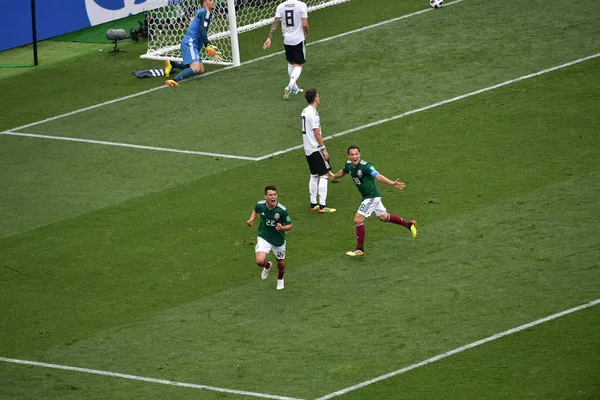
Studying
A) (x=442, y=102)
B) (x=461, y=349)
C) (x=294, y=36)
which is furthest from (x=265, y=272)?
(x=294, y=36)

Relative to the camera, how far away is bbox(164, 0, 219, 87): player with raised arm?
27834 millimetres

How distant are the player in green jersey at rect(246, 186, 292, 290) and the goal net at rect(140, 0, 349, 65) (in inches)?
434

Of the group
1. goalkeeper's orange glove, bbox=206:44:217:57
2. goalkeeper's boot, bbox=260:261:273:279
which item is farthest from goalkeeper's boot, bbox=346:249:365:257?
goalkeeper's orange glove, bbox=206:44:217:57

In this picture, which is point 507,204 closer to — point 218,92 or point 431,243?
point 431,243

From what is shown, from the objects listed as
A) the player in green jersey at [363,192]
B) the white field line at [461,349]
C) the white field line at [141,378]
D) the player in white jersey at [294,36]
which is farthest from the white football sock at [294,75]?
the white field line at [141,378]

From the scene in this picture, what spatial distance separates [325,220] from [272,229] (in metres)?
2.57

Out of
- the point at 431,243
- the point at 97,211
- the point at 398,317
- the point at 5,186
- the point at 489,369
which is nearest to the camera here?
the point at 489,369

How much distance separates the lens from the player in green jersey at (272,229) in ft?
58.9

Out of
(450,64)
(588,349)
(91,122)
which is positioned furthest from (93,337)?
(450,64)

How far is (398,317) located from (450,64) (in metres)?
10.9

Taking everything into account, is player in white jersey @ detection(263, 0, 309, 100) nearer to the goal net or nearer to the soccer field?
the soccer field

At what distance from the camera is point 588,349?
51.9 ft

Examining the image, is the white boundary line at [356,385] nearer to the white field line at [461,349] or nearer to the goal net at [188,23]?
the white field line at [461,349]

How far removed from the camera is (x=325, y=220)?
20.6 metres
